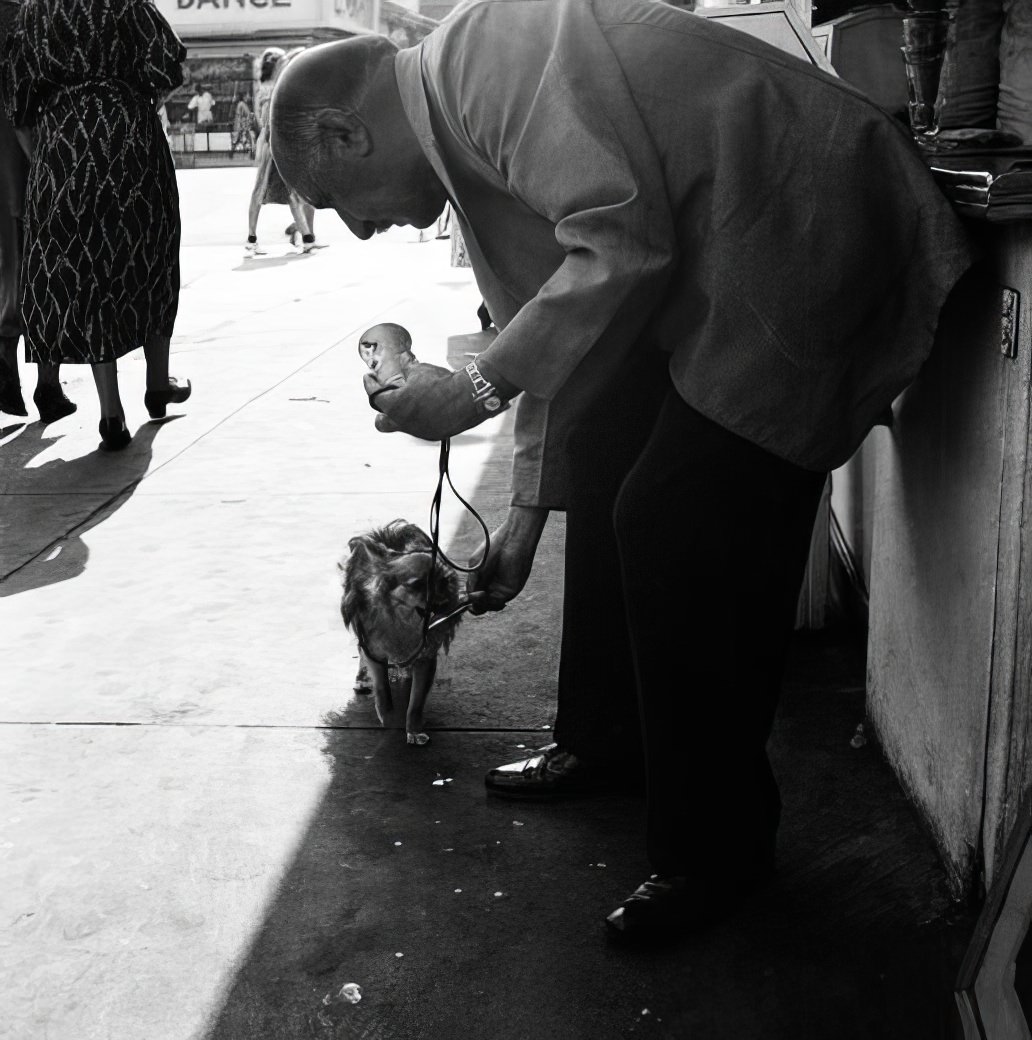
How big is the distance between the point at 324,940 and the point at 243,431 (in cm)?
462

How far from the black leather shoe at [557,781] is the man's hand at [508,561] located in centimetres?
38

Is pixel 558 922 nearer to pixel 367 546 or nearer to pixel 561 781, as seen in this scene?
pixel 561 781

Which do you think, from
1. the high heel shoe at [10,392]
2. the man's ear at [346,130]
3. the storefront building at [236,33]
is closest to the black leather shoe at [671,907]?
the man's ear at [346,130]

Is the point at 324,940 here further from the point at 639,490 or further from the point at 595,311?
the point at 595,311

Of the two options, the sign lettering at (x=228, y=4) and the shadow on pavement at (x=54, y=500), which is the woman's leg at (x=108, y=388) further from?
the sign lettering at (x=228, y=4)

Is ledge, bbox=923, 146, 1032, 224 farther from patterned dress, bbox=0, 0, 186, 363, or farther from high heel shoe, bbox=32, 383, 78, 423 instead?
high heel shoe, bbox=32, 383, 78, 423

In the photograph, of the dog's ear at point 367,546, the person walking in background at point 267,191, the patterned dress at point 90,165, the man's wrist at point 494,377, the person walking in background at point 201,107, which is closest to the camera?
the man's wrist at point 494,377

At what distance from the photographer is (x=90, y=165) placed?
6.10 meters

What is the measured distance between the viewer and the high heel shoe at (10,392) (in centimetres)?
693

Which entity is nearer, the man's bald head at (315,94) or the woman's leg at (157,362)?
the man's bald head at (315,94)

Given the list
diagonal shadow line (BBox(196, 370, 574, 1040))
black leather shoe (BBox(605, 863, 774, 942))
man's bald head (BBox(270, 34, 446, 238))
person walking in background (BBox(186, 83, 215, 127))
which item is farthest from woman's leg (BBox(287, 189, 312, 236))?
person walking in background (BBox(186, 83, 215, 127))

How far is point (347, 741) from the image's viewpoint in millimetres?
3461

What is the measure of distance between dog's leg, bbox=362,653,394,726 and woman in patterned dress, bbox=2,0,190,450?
3350mm

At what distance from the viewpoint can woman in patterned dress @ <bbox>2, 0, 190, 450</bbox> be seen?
5.94 m
